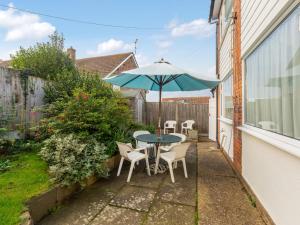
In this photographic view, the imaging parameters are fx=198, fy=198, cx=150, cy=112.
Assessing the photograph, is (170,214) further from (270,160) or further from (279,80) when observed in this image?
(279,80)

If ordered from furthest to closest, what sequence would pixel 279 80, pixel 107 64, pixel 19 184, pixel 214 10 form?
pixel 107 64, pixel 214 10, pixel 19 184, pixel 279 80

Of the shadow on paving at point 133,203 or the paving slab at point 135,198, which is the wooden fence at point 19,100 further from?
the paving slab at point 135,198

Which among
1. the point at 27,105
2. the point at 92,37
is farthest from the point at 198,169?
the point at 92,37

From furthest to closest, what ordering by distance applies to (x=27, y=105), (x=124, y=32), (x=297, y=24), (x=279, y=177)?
(x=124, y=32) → (x=27, y=105) → (x=279, y=177) → (x=297, y=24)

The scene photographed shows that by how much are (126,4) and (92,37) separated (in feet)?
15.0

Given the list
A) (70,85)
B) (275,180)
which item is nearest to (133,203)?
(275,180)

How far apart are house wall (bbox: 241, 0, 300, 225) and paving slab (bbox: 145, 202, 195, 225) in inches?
44.5

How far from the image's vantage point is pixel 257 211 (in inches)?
123

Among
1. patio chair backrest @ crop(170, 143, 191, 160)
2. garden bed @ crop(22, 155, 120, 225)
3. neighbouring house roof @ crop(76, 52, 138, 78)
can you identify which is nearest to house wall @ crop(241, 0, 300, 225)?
patio chair backrest @ crop(170, 143, 191, 160)

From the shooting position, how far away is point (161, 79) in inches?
214

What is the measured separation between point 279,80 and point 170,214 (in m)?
2.47

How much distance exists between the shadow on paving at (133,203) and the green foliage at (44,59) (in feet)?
19.3

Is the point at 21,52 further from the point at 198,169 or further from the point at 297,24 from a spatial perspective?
the point at 297,24

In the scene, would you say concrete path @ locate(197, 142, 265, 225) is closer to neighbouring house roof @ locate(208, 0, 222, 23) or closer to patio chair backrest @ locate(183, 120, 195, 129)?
patio chair backrest @ locate(183, 120, 195, 129)
